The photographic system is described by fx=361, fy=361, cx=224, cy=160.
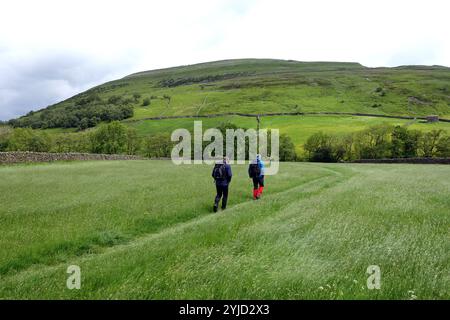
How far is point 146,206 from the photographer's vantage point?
1916 centimetres

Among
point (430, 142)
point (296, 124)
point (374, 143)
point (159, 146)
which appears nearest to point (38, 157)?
point (159, 146)

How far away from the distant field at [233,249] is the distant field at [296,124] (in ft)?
350

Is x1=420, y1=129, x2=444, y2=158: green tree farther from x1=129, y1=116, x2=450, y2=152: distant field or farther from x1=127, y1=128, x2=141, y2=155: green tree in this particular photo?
x1=127, y1=128, x2=141, y2=155: green tree

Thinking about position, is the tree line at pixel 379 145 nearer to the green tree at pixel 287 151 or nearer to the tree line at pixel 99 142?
the green tree at pixel 287 151

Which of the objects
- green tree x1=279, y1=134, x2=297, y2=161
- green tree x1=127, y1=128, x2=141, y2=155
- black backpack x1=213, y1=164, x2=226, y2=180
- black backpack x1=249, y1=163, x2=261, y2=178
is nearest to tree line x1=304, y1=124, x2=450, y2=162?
green tree x1=279, y1=134, x2=297, y2=161

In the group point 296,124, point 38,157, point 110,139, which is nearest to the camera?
point 38,157

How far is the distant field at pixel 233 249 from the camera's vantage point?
7.36 m

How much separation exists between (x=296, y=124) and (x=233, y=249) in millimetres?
141099

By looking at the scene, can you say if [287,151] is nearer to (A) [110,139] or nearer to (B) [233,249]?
(A) [110,139]

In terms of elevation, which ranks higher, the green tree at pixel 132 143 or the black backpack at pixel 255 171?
the black backpack at pixel 255 171

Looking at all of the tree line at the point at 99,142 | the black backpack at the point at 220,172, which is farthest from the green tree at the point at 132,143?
the black backpack at the point at 220,172

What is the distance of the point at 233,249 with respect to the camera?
9.93 meters
